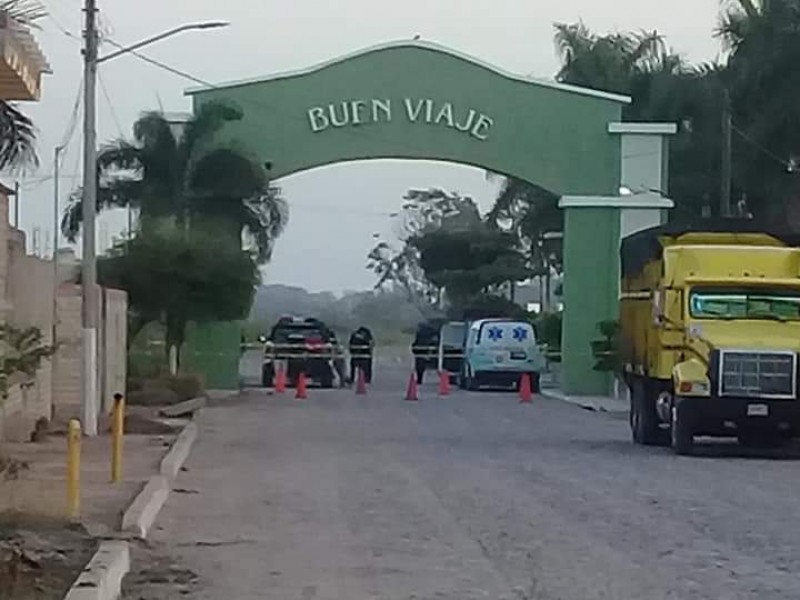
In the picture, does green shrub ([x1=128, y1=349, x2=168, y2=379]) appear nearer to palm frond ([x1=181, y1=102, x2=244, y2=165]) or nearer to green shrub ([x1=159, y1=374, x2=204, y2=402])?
green shrub ([x1=159, y1=374, x2=204, y2=402])

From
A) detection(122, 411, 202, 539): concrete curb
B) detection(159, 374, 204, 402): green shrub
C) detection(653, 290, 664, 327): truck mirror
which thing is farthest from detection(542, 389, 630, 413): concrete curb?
detection(122, 411, 202, 539): concrete curb

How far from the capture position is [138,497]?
20203 millimetres

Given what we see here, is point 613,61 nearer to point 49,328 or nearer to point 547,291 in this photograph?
point 547,291

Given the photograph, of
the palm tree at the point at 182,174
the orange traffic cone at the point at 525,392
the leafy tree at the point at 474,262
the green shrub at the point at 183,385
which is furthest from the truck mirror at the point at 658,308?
the leafy tree at the point at 474,262

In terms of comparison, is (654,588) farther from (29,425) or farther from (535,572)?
(29,425)

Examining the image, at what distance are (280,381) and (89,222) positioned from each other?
23.0 meters

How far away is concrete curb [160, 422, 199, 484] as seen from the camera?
24.5 m

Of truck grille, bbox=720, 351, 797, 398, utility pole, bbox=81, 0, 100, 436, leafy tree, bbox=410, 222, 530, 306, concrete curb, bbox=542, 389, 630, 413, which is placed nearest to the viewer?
truck grille, bbox=720, 351, 797, 398

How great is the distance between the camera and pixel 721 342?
28.5m

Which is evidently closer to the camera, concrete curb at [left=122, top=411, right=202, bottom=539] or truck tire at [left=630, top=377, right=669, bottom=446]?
concrete curb at [left=122, top=411, right=202, bottom=539]

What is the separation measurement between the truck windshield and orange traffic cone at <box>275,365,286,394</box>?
85.2 ft

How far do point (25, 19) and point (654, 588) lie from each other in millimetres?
8830

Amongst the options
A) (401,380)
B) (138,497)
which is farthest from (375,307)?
(138,497)

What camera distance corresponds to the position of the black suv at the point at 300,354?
186 feet
